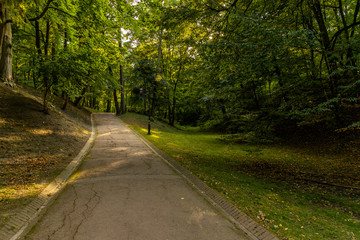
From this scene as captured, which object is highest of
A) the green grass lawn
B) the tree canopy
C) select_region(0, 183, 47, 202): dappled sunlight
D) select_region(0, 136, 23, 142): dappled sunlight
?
the tree canopy

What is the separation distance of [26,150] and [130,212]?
224 inches

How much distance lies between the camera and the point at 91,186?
461 centimetres

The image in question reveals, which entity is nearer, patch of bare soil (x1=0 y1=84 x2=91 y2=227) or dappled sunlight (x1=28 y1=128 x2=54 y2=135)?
patch of bare soil (x1=0 y1=84 x2=91 y2=227)

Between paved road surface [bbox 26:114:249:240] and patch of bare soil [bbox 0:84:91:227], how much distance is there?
2.65 feet

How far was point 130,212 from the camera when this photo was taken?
3479 millimetres

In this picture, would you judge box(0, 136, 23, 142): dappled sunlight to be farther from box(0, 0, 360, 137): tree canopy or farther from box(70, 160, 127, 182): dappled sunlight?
box(0, 0, 360, 137): tree canopy

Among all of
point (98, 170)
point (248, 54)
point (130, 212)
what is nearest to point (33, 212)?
point (130, 212)

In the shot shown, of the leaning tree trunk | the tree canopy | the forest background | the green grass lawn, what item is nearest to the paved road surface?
the green grass lawn

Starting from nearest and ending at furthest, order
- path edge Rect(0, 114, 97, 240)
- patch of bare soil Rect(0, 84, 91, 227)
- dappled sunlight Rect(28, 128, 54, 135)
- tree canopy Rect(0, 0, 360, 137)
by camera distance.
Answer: path edge Rect(0, 114, 97, 240), patch of bare soil Rect(0, 84, 91, 227), tree canopy Rect(0, 0, 360, 137), dappled sunlight Rect(28, 128, 54, 135)

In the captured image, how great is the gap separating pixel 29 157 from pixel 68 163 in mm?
1281

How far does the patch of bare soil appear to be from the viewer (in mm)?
3901

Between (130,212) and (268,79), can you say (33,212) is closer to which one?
(130,212)

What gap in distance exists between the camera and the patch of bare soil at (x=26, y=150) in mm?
3901

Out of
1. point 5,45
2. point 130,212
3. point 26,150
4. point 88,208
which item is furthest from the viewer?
point 5,45
